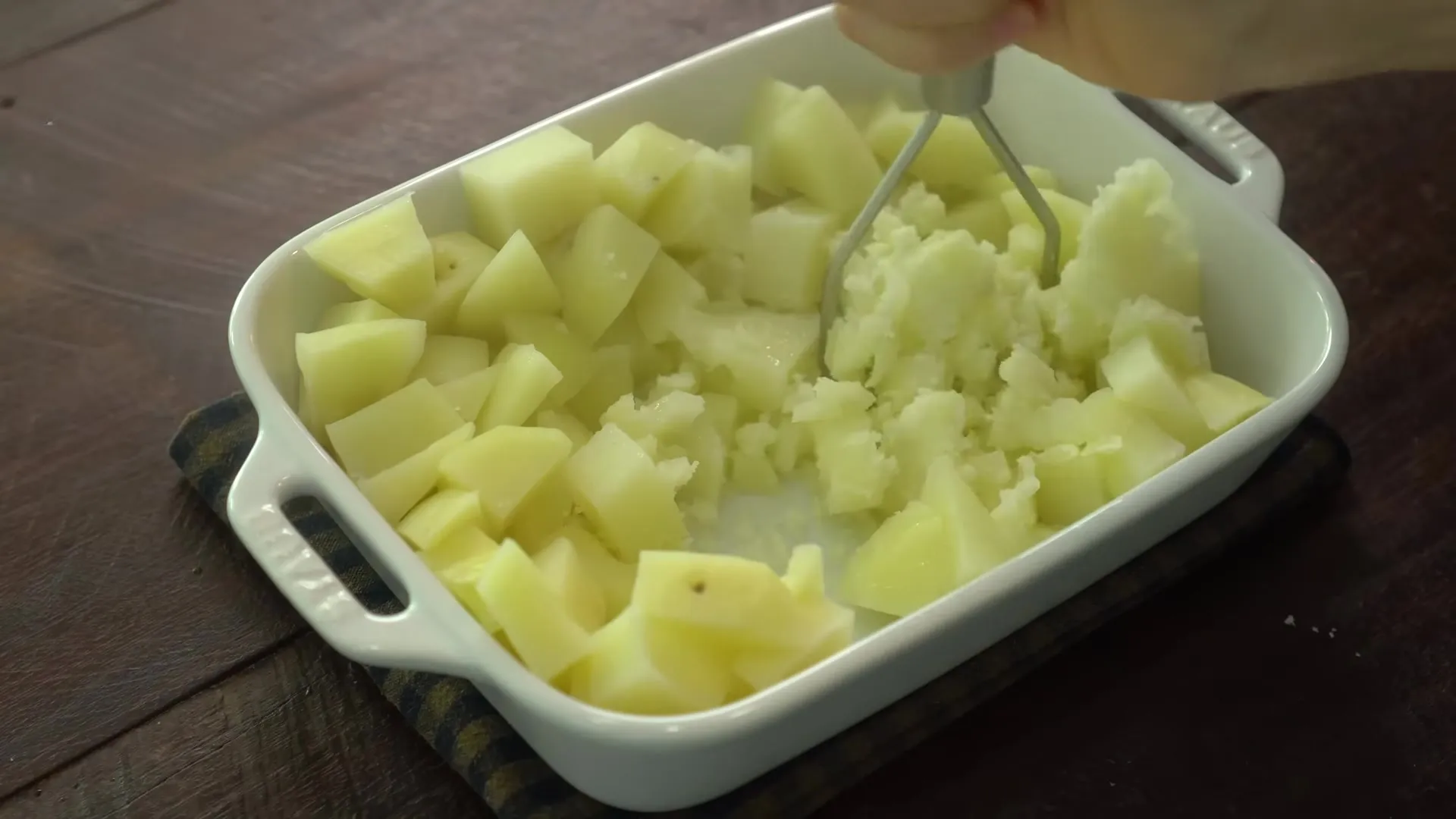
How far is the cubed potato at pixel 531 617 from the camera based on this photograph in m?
0.63

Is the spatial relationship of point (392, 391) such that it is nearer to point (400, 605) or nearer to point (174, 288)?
point (400, 605)

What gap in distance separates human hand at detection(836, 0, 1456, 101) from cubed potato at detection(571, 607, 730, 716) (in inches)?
13.3

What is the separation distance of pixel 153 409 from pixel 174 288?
0.12 m

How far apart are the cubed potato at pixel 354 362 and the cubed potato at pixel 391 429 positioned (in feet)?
0.04

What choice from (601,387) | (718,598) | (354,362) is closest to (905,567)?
(718,598)

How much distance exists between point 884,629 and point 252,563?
423 mm

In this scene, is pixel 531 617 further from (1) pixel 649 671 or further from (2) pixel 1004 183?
(2) pixel 1004 183

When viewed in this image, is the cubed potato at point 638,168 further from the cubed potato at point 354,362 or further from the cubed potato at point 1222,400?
the cubed potato at point 1222,400

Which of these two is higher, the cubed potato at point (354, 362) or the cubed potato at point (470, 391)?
the cubed potato at point (354, 362)

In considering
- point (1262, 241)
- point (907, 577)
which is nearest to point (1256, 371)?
point (1262, 241)

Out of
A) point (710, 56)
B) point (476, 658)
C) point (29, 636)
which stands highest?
point (710, 56)

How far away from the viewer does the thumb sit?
657 millimetres

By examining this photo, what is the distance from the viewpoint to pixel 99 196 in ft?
3.32

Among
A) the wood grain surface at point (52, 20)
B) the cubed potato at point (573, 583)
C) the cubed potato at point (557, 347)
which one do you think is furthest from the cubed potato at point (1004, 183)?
the wood grain surface at point (52, 20)
